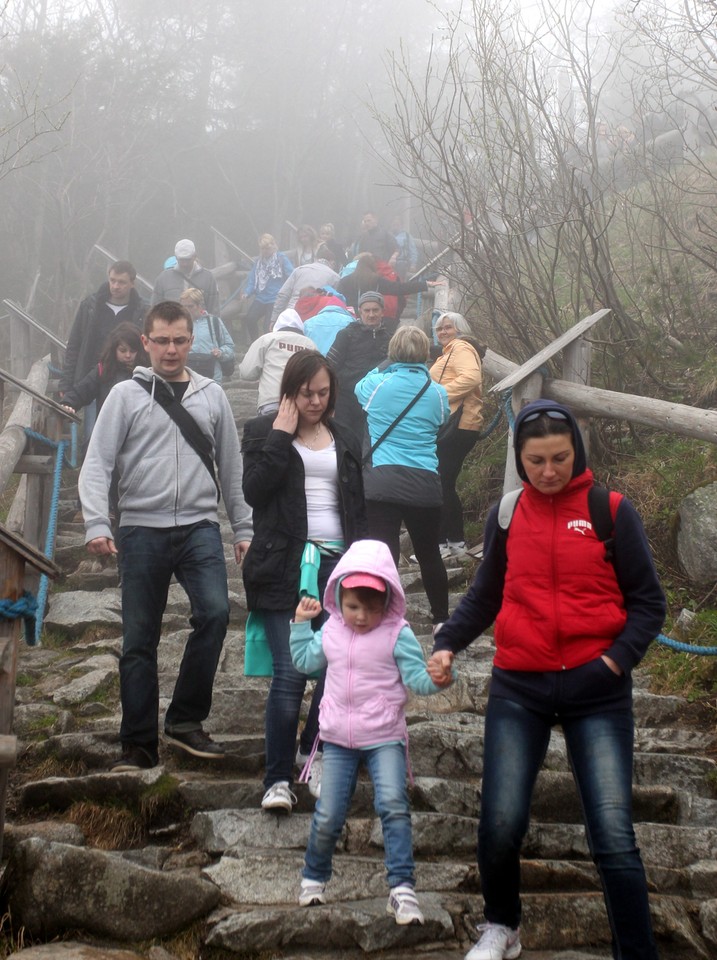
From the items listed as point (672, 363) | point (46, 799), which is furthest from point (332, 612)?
point (672, 363)

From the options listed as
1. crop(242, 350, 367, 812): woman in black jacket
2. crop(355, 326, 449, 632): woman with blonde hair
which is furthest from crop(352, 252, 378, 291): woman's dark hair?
crop(242, 350, 367, 812): woman in black jacket

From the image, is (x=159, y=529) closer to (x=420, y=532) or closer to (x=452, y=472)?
(x=420, y=532)

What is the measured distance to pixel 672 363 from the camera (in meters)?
8.59

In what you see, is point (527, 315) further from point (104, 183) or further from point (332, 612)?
point (104, 183)

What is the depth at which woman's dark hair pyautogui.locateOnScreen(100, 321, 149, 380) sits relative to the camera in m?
7.58

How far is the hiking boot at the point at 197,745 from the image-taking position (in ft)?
14.6

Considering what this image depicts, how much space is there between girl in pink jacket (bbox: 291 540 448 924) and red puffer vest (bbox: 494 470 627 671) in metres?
0.48

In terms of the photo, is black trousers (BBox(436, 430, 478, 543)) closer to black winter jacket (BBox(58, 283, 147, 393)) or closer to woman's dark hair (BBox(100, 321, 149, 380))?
woman's dark hair (BBox(100, 321, 149, 380))

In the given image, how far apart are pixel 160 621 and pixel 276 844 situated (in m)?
1.09

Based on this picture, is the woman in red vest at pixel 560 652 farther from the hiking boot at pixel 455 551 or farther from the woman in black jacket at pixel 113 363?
the woman in black jacket at pixel 113 363

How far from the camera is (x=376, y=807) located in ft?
11.3

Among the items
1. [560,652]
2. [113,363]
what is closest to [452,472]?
[113,363]

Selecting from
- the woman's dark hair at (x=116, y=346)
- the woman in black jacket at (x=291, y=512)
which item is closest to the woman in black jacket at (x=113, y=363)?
the woman's dark hair at (x=116, y=346)

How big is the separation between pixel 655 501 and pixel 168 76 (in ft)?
61.4
